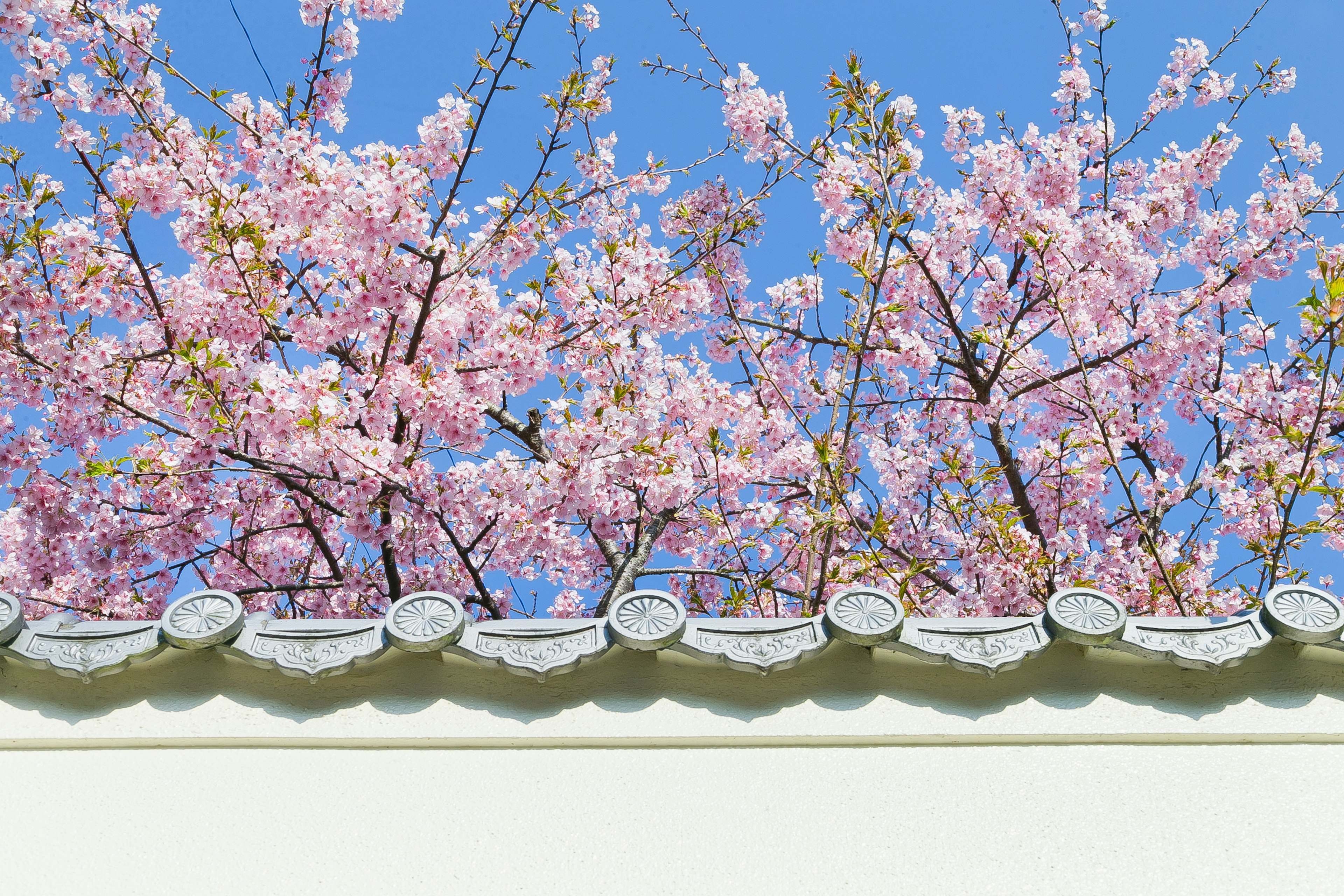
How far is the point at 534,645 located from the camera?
2232mm

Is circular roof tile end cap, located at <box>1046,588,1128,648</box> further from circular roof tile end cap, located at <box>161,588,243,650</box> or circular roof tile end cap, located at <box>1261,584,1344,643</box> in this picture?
circular roof tile end cap, located at <box>161,588,243,650</box>

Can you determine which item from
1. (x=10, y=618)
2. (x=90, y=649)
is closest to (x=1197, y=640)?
(x=90, y=649)

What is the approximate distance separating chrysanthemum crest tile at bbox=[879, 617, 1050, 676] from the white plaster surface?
0.33ft

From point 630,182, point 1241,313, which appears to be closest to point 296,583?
point 630,182

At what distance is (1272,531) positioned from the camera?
5441 millimetres

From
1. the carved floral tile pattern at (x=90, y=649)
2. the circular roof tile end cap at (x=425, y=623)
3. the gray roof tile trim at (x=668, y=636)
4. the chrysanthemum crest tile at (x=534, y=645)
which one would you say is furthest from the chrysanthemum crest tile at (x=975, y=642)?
the carved floral tile pattern at (x=90, y=649)

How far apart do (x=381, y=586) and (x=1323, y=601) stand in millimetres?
4670

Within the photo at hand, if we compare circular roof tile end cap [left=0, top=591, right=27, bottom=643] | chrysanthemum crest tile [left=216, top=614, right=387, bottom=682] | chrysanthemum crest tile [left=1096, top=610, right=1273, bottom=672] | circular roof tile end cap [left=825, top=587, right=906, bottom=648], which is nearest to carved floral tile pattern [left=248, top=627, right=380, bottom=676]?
chrysanthemum crest tile [left=216, top=614, right=387, bottom=682]

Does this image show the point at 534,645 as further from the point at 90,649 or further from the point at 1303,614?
the point at 1303,614

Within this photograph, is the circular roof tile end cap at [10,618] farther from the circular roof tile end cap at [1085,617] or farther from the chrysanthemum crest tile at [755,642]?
the circular roof tile end cap at [1085,617]

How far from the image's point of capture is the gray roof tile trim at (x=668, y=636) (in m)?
2.17

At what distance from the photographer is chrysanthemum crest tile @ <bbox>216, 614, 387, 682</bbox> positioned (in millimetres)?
2215

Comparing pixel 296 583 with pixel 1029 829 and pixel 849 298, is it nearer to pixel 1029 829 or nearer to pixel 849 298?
pixel 849 298

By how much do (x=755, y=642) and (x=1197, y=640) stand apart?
94 cm
